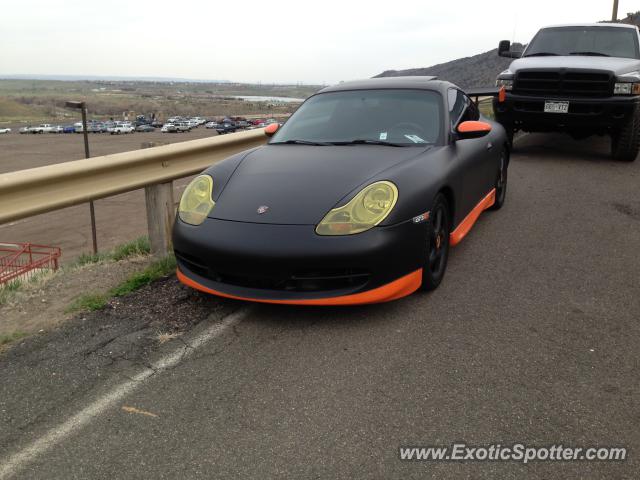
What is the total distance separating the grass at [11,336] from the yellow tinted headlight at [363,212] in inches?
75.3

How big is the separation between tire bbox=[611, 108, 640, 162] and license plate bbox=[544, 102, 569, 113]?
918 mm

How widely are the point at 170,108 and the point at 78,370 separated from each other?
15773 cm

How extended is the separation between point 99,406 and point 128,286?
165 cm

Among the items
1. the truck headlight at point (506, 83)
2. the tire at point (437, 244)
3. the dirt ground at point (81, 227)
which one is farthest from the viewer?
the dirt ground at point (81, 227)

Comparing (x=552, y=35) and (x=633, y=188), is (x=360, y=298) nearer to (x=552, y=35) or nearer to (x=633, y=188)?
(x=633, y=188)

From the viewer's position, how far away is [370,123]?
4832 millimetres

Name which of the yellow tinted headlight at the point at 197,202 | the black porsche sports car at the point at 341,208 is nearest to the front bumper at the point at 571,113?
the black porsche sports car at the point at 341,208

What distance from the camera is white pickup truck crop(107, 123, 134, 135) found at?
83062 millimetres

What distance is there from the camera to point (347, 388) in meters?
2.92

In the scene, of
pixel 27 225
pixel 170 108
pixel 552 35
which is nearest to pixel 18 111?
pixel 170 108

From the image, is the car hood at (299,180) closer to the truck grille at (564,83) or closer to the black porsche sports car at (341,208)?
the black porsche sports car at (341,208)

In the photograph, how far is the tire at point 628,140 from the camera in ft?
29.0

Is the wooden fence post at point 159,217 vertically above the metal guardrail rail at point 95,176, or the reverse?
the metal guardrail rail at point 95,176

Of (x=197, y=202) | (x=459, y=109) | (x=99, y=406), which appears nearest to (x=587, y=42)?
(x=459, y=109)
